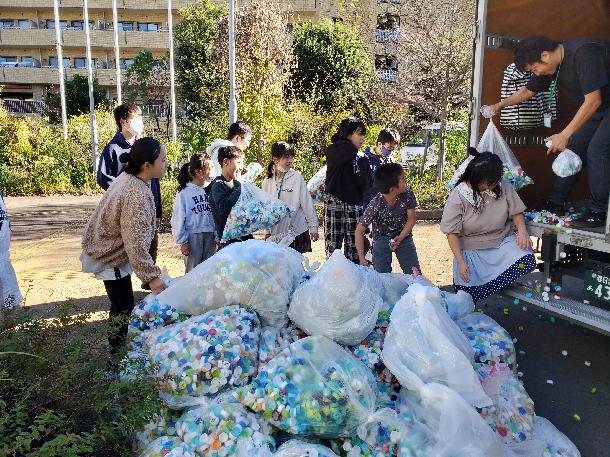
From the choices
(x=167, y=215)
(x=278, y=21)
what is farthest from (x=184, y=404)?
(x=278, y=21)

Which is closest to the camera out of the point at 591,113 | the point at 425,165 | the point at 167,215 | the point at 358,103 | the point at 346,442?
the point at 346,442

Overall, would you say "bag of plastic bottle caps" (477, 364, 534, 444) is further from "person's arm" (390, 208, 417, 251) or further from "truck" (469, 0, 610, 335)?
"person's arm" (390, 208, 417, 251)

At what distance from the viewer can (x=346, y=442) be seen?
2.67m

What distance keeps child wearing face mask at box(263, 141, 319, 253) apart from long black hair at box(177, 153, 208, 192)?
32.1 inches

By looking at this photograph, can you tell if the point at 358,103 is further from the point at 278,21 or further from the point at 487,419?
the point at 487,419

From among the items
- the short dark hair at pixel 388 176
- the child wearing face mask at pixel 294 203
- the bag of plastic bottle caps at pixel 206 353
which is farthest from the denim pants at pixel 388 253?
the bag of plastic bottle caps at pixel 206 353

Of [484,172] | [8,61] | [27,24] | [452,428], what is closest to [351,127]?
[484,172]

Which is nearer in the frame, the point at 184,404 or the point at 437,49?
the point at 184,404

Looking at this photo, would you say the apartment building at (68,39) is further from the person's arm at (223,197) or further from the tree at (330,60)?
the person's arm at (223,197)

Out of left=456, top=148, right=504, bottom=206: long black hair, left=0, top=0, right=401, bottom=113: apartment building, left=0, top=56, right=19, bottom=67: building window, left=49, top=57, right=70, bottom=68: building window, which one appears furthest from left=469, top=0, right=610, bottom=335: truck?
left=0, top=56, right=19, bottom=67: building window

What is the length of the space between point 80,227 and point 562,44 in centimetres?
814

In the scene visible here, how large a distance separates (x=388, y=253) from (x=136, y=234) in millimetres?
2257

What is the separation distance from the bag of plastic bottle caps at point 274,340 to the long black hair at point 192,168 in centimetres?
182

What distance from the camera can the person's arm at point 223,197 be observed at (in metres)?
4.36
